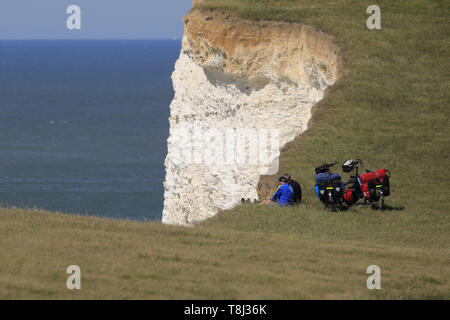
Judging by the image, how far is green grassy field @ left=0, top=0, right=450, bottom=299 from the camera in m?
12.9

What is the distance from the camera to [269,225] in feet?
66.5

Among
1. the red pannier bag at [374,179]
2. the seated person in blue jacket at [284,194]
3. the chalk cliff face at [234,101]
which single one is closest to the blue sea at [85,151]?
the chalk cliff face at [234,101]

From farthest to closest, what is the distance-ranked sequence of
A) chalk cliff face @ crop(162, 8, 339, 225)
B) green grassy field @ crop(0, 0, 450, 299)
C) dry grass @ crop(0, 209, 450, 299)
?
chalk cliff face @ crop(162, 8, 339, 225), green grassy field @ crop(0, 0, 450, 299), dry grass @ crop(0, 209, 450, 299)

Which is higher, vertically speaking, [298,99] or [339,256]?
[298,99]

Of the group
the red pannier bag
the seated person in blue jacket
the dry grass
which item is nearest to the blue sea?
the seated person in blue jacket

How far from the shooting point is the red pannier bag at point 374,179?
825 inches

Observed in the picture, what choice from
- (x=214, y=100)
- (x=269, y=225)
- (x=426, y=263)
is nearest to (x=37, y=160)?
(x=214, y=100)

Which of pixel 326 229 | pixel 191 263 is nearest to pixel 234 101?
pixel 326 229

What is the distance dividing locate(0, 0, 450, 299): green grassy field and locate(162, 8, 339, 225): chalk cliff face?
1.18 meters

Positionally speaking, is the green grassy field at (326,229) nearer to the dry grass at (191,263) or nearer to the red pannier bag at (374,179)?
the dry grass at (191,263)

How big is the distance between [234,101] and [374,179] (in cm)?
1725

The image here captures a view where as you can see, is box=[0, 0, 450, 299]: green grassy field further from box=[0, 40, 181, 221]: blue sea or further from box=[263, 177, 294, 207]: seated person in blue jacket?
box=[0, 40, 181, 221]: blue sea
